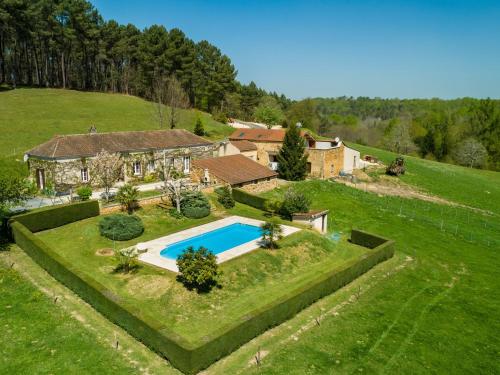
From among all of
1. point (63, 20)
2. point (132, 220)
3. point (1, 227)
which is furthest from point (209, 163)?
point (63, 20)

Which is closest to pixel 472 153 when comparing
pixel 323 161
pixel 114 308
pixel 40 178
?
pixel 323 161

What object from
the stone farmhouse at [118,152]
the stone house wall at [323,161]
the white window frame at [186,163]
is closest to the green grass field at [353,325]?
the stone farmhouse at [118,152]

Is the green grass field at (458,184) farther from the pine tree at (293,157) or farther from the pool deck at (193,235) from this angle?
the pool deck at (193,235)

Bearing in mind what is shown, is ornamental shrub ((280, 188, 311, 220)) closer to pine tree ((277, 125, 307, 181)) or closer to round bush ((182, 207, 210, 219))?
round bush ((182, 207, 210, 219))

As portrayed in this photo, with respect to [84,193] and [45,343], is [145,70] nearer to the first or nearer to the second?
[84,193]

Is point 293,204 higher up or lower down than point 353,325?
higher up

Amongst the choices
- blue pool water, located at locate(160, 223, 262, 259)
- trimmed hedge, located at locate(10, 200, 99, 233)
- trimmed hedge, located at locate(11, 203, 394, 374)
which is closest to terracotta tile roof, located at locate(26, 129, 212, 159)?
trimmed hedge, located at locate(10, 200, 99, 233)
